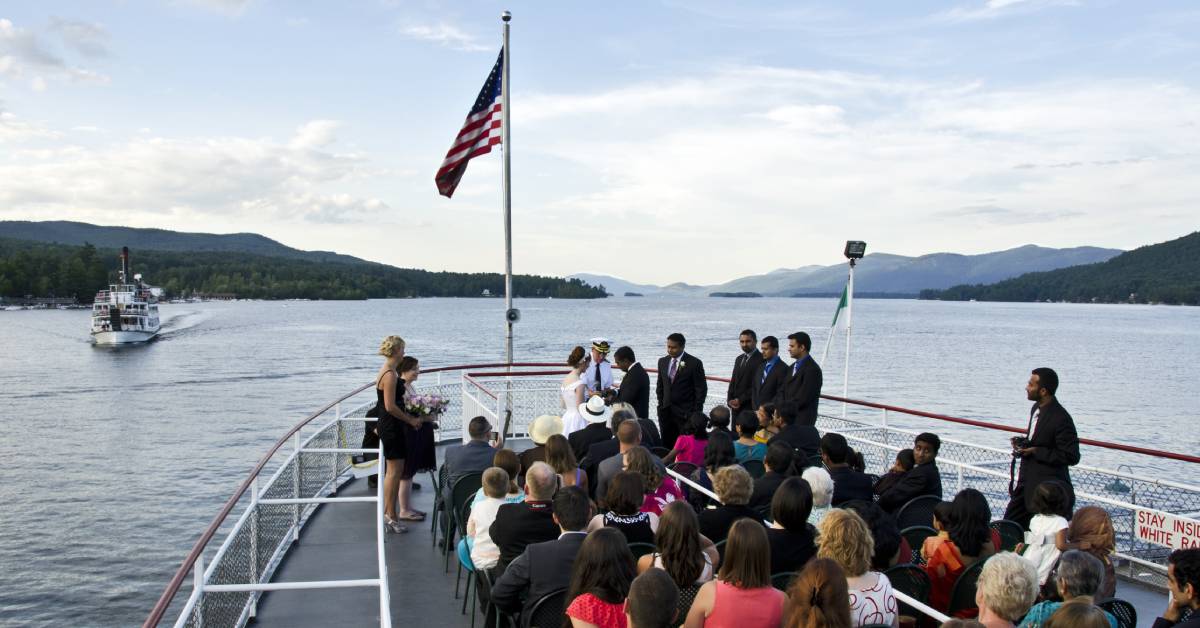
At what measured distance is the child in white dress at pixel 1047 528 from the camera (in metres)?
4.63

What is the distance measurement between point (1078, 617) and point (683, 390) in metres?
6.89

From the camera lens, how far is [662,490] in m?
5.43

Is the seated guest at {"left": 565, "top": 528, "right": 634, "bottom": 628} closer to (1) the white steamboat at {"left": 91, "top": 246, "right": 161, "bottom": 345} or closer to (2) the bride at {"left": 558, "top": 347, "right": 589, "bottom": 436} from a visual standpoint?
(2) the bride at {"left": 558, "top": 347, "right": 589, "bottom": 436}

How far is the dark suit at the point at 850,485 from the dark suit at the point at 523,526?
2.15 meters

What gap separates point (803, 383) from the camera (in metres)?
8.75

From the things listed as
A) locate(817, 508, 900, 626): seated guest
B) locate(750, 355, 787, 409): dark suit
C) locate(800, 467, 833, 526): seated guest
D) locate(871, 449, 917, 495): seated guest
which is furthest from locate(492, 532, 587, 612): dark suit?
locate(750, 355, 787, 409): dark suit

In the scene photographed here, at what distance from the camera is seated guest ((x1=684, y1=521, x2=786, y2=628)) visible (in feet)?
11.5

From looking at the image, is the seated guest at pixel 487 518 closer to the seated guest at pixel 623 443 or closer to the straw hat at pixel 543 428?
the seated guest at pixel 623 443

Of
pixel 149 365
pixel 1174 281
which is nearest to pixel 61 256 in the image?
pixel 149 365

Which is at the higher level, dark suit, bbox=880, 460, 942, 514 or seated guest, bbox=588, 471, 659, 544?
seated guest, bbox=588, 471, 659, 544

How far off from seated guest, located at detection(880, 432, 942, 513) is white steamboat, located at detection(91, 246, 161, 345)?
302ft

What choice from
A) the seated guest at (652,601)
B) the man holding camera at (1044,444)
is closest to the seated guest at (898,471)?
the man holding camera at (1044,444)

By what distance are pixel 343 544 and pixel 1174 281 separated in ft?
682

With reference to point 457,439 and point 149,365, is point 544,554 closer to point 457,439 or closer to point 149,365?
point 457,439
